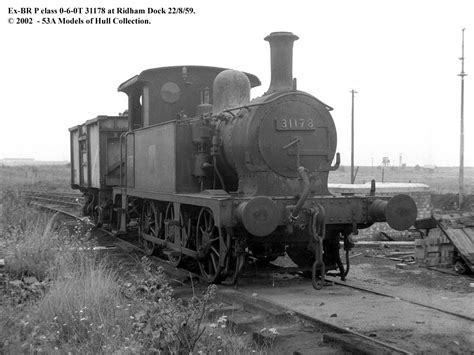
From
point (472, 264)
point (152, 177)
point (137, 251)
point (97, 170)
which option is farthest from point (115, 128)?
point (472, 264)

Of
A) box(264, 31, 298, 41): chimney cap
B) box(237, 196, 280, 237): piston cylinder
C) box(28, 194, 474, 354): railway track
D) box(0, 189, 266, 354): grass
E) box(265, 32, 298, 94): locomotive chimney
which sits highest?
box(264, 31, 298, 41): chimney cap

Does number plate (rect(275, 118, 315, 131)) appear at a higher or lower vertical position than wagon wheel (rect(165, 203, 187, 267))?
higher

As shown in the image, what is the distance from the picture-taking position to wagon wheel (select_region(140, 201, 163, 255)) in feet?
32.6

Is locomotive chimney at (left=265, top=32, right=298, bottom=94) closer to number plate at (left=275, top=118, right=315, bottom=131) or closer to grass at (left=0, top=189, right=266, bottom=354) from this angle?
number plate at (left=275, top=118, right=315, bottom=131)

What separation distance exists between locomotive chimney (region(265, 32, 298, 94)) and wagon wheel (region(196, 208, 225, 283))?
1880mm

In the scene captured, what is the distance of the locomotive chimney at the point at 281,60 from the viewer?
24.8 ft

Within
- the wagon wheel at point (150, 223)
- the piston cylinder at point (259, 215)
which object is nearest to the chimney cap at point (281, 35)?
the piston cylinder at point (259, 215)

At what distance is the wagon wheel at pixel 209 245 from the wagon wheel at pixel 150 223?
5.41ft

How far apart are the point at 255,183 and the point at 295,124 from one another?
91 centimetres

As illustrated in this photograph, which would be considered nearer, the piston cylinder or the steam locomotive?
the piston cylinder

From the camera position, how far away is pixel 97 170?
14.9 m

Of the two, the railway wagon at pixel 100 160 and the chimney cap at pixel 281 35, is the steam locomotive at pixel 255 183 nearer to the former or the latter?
the chimney cap at pixel 281 35

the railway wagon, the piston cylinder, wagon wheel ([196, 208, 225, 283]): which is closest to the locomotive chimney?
the piston cylinder

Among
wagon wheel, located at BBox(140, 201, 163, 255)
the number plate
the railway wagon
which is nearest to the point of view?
the number plate
